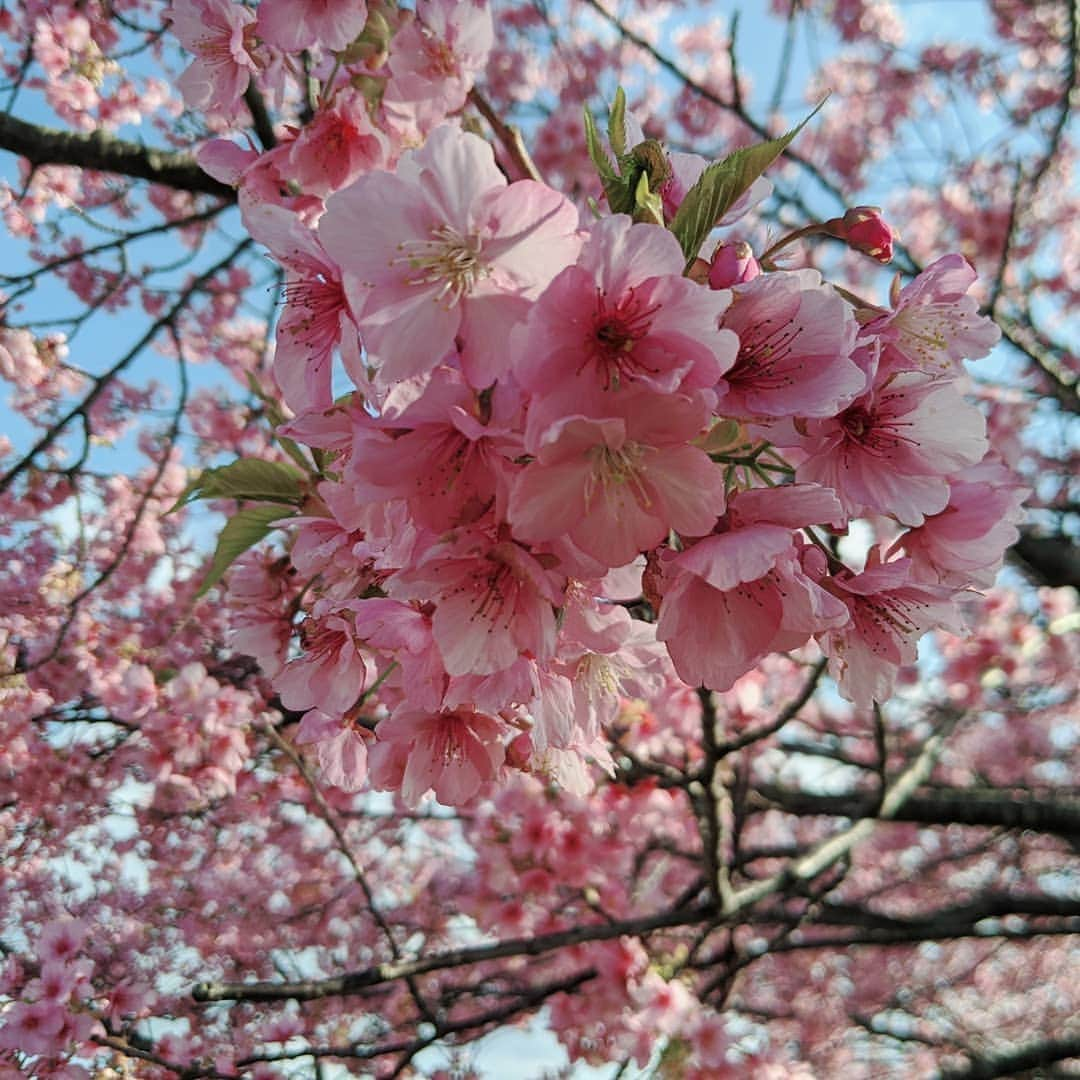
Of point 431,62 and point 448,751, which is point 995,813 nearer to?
point 448,751

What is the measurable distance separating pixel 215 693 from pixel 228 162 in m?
2.56

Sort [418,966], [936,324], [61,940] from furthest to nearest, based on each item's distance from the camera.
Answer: [61,940], [418,966], [936,324]

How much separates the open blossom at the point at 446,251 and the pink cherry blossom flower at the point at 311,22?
760 millimetres

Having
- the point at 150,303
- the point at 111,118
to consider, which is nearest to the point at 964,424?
the point at 150,303

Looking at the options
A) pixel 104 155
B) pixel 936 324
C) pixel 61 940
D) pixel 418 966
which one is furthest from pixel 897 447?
pixel 61 940

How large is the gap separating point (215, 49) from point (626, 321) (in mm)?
1275

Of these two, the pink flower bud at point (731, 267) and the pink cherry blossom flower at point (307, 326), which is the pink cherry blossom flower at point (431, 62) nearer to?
the pink cherry blossom flower at point (307, 326)

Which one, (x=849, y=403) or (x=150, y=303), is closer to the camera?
(x=849, y=403)

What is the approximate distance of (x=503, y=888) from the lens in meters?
3.85

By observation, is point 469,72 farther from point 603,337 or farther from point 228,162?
point 603,337

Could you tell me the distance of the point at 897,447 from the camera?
0.89 meters

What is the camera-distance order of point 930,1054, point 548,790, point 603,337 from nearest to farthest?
point 603,337, point 548,790, point 930,1054

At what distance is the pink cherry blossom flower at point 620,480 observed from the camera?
700mm

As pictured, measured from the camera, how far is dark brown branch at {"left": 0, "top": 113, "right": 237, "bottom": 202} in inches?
113
